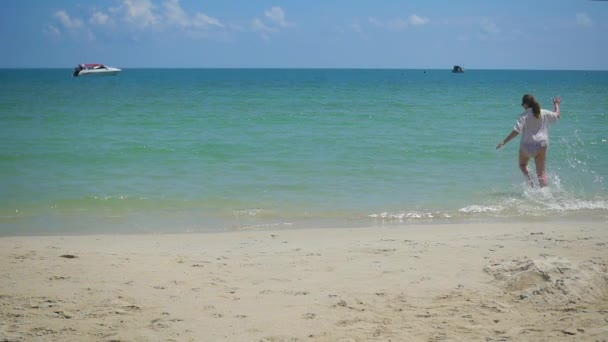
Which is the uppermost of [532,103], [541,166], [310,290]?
[532,103]

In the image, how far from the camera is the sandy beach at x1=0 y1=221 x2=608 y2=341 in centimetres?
397

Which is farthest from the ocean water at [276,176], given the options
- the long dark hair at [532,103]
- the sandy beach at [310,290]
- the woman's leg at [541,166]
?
the sandy beach at [310,290]

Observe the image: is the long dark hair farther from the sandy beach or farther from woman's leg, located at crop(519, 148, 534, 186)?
A: the sandy beach

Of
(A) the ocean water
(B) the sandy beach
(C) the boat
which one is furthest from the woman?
(C) the boat

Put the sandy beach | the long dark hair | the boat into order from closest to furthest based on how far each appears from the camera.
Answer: the sandy beach → the long dark hair → the boat

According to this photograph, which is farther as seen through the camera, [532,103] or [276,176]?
[276,176]

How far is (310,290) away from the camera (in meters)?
4.80

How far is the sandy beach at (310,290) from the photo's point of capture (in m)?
Result: 3.97

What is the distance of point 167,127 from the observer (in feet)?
66.4

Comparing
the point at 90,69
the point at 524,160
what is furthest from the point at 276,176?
the point at 90,69

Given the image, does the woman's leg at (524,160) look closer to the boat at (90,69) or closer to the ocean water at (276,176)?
the ocean water at (276,176)

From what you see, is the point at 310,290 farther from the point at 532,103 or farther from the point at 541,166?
the point at 541,166

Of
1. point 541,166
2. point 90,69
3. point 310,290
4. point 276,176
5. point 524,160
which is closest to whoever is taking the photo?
point 310,290

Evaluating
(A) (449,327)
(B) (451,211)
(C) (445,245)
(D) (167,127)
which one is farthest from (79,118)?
(A) (449,327)
